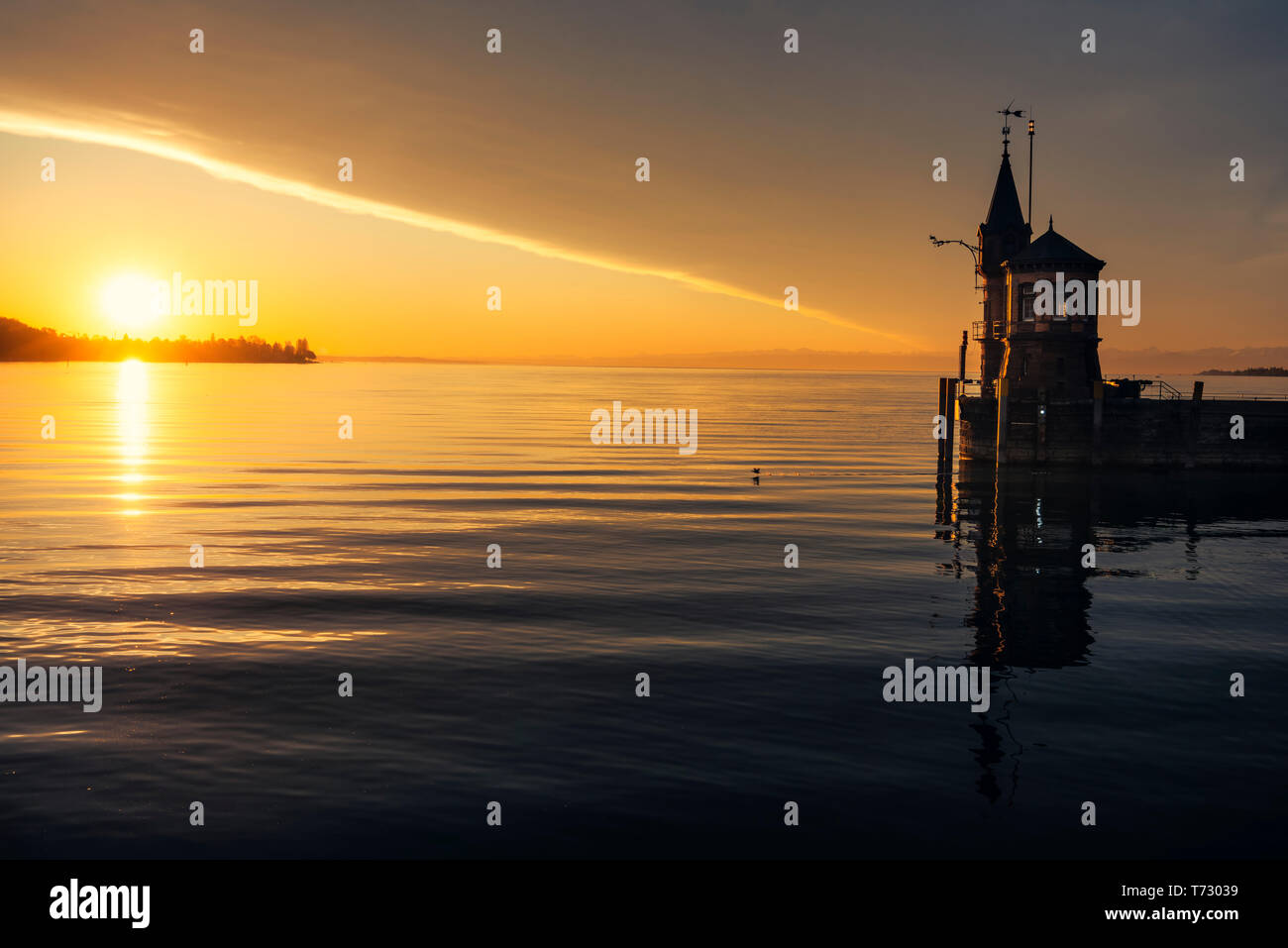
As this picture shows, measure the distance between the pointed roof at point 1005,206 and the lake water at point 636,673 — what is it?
111 feet

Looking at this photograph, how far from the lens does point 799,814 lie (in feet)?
53.1

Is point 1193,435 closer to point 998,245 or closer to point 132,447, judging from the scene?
point 998,245

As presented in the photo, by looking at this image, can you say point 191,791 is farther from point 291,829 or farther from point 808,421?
point 808,421

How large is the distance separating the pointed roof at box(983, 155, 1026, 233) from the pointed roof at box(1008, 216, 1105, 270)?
41.1ft

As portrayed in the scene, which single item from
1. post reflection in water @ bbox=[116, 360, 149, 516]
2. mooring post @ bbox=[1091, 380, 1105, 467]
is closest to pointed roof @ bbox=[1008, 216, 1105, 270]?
mooring post @ bbox=[1091, 380, 1105, 467]

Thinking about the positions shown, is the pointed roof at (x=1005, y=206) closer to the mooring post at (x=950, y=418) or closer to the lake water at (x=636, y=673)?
the mooring post at (x=950, y=418)

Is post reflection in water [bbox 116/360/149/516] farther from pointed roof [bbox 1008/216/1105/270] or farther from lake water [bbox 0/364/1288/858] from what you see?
pointed roof [bbox 1008/216/1105/270]

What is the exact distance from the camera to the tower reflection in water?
82.2 feet

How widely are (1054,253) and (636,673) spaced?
57.2 meters

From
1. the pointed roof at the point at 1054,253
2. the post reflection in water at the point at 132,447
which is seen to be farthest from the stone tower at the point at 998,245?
the post reflection in water at the point at 132,447

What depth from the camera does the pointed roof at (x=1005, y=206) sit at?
269ft

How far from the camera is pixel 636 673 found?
78.4 feet
